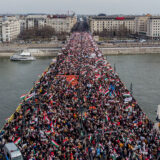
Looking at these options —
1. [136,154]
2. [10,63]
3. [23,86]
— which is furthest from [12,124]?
[10,63]

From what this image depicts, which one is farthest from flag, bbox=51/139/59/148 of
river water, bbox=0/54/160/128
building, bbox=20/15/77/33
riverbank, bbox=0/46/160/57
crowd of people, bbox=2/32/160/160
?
building, bbox=20/15/77/33

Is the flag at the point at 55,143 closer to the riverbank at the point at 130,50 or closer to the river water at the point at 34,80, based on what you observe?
the river water at the point at 34,80

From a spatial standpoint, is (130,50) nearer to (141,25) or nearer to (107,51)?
(107,51)

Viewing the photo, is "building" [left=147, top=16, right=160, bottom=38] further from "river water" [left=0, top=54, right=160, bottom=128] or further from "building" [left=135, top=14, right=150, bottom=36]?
"river water" [left=0, top=54, right=160, bottom=128]

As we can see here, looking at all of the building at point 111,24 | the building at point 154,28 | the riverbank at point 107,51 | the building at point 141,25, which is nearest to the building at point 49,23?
the building at point 111,24

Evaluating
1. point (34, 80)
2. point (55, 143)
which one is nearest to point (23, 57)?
point (34, 80)

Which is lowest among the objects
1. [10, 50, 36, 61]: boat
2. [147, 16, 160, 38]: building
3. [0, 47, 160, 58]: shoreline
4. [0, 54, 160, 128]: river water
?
[0, 54, 160, 128]: river water
